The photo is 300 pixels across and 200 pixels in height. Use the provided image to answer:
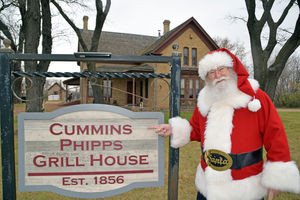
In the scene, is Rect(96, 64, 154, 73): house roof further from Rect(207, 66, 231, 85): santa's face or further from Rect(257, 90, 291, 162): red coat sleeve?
Rect(257, 90, 291, 162): red coat sleeve

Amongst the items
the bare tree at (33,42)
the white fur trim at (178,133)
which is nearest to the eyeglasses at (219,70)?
the white fur trim at (178,133)

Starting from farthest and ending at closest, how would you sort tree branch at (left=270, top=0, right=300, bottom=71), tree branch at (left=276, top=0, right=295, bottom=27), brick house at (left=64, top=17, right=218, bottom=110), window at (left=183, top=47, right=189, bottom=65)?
window at (left=183, top=47, right=189, bottom=65)
brick house at (left=64, top=17, right=218, bottom=110)
tree branch at (left=276, top=0, right=295, bottom=27)
tree branch at (left=270, top=0, right=300, bottom=71)

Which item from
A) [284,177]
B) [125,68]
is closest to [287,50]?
[284,177]

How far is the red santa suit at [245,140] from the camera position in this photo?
138cm

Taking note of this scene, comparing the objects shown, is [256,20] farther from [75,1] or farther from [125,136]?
[75,1]

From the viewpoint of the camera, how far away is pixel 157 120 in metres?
1.62

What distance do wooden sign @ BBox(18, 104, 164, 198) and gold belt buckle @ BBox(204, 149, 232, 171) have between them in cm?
45

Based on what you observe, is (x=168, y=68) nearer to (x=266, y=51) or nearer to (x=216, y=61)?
(x=266, y=51)

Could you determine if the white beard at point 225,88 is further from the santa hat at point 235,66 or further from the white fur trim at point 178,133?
the white fur trim at point 178,133

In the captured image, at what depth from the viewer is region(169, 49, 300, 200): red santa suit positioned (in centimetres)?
138

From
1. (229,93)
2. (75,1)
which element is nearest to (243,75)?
(229,93)

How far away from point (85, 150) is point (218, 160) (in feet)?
3.49

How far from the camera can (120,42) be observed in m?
19.5

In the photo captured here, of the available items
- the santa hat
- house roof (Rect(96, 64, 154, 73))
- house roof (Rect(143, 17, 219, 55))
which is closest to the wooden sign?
the santa hat
